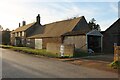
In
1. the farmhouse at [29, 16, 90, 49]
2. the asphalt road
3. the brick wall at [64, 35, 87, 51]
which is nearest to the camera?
the asphalt road

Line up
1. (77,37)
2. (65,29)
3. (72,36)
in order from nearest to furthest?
(77,37)
(72,36)
(65,29)

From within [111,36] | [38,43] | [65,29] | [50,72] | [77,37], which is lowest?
[50,72]

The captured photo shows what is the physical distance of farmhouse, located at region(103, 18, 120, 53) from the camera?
3644 cm

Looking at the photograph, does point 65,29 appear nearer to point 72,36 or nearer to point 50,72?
point 72,36

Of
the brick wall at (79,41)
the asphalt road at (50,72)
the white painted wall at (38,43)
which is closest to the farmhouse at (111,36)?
the brick wall at (79,41)

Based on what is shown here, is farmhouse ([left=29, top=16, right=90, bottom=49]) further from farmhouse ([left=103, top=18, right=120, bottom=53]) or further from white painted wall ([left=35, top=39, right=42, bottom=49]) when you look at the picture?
farmhouse ([left=103, top=18, right=120, bottom=53])

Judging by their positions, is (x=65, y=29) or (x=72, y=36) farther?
(x=65, y=29)

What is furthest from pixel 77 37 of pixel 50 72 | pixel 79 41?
pixel 50 72

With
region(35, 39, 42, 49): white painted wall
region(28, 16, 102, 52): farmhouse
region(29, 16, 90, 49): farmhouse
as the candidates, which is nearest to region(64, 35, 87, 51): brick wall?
region(28, 16, 102, 52): farmhouse

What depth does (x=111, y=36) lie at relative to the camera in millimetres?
36781

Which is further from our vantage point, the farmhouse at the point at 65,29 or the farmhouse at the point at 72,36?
the farmhouse at the point at 65,29

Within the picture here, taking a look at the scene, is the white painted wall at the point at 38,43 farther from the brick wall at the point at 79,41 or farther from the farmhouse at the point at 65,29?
the brick wall at the point at 79,41

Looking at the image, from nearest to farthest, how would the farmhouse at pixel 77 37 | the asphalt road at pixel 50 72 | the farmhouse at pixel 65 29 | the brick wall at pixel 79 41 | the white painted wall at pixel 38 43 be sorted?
the asphalt road at pixel 50 72 → the brick wall at pixel 79 41 → the farmhouse at pixel 77 37 → the farmhouse at pixel 65 29 → the white painted wall at pixel 38 43

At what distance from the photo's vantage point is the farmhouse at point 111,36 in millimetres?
36438
